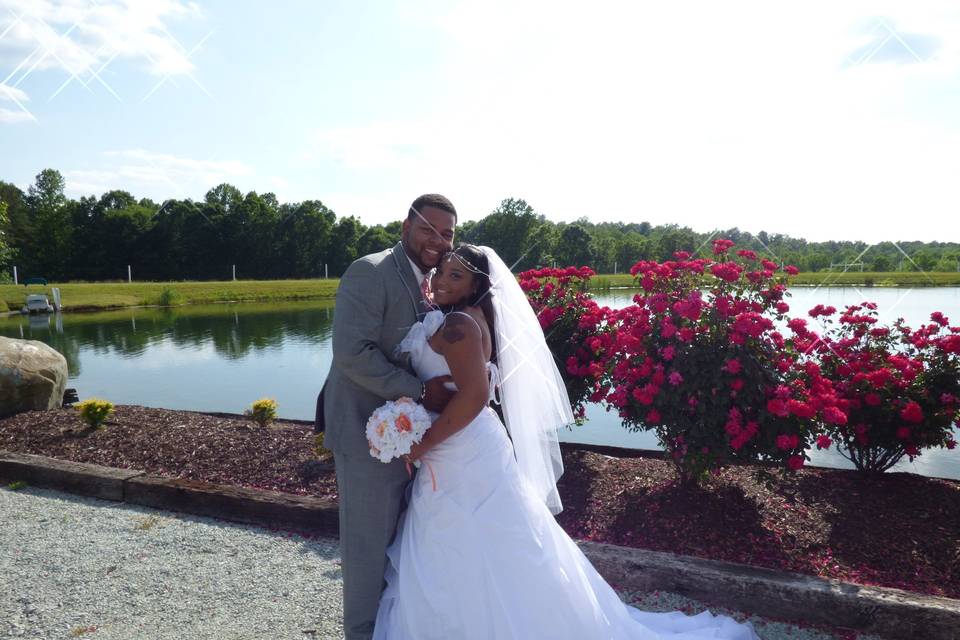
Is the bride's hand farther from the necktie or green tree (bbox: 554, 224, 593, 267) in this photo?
green tree (bbox: 554, 224, 593, 267)

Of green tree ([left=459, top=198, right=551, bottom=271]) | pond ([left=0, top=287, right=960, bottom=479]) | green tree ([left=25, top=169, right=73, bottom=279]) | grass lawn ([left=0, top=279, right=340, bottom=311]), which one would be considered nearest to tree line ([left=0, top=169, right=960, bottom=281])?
green tree ([left=25, top=169, right=73, bottom=279])

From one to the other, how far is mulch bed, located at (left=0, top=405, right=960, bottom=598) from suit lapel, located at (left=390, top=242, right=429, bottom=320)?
7.47ft

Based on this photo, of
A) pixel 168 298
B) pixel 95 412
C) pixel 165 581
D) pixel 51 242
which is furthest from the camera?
pixel 51 242

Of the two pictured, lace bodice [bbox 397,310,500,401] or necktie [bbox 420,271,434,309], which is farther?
necktie [bbox 420,271,434,309]

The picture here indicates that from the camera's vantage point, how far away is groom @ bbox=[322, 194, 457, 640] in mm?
2879

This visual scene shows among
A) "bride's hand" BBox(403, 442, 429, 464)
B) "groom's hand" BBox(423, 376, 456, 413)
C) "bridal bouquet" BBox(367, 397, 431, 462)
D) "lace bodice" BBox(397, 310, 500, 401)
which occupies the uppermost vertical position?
"lace bodice" BBox(397, 310, 500, 401)

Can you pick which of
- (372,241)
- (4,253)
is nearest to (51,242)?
(4,253)

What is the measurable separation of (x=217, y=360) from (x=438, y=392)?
50.6 feet

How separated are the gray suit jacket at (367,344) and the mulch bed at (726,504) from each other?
215cm

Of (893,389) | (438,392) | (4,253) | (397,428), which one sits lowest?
(893,389)

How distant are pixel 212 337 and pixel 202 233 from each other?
40000 millimetres

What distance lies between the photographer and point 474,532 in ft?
9.46

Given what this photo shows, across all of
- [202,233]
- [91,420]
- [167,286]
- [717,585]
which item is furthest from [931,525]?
[202,233]

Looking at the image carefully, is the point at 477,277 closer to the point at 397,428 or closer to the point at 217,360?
the point at 397,428
